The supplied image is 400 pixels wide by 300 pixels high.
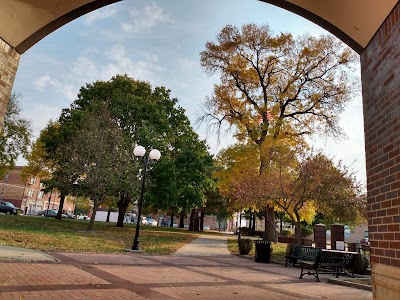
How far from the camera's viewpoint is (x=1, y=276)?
5.89m

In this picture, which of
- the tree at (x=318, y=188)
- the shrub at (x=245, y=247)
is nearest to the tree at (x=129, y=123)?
the shrub at (x=245, y=247)

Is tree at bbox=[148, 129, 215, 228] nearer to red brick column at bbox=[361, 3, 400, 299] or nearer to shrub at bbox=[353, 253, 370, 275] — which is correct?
shrub at bbox=[353, 253, 370, 275]

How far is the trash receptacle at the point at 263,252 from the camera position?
13694mm

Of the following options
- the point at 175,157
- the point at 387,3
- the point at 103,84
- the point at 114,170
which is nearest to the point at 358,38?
the point at 387,3

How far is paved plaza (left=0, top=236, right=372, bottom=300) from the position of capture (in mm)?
5454

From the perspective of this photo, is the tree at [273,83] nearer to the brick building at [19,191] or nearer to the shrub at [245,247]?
the shrub at [245,247]

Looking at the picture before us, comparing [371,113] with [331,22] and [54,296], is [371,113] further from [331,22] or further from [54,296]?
[54,296]

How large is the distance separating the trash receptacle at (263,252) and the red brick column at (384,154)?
1121 cm

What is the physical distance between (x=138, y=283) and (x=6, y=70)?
4.87 metres

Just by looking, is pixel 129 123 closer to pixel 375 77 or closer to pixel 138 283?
pixel 138 283

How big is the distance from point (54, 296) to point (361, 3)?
559cm

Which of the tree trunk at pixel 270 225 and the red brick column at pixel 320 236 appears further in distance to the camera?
the tree trunk at pixel 270 225

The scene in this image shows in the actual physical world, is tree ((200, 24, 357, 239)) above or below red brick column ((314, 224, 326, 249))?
above

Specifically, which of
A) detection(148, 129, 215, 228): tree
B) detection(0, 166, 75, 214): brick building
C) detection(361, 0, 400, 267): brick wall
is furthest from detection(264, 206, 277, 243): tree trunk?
detection(0, 166, 75, 214): brick building
